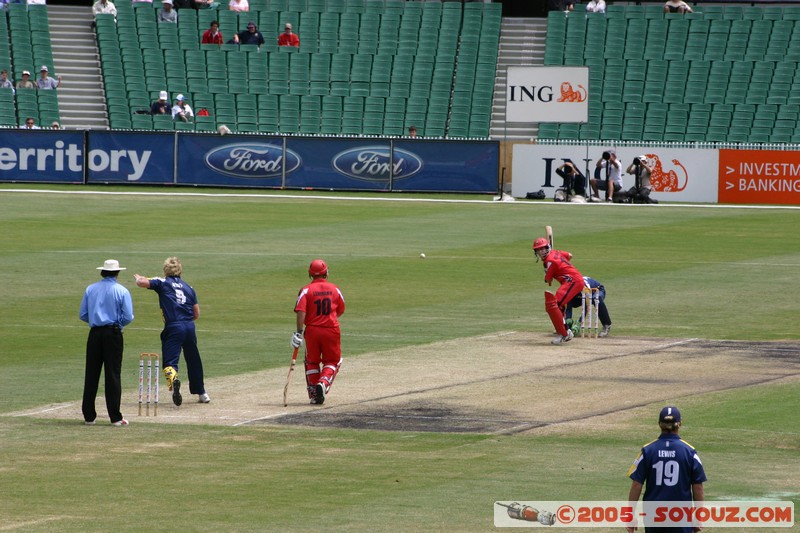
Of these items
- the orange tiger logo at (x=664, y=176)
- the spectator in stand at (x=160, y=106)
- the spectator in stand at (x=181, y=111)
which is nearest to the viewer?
the orange tiger logo at (x=664, y=176)

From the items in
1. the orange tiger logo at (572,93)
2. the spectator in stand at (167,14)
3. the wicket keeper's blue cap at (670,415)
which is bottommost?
the orange tiger logo at (572,93)

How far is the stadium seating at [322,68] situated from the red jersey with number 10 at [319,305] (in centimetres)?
3780

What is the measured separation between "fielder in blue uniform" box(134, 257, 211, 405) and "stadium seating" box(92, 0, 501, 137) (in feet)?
123

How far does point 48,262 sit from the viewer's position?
3100cm

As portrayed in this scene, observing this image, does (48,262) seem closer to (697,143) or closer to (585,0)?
(697,143)

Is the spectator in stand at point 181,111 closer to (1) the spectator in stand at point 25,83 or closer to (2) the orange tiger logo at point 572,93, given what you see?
(1) the spectator in stand at point 25,83

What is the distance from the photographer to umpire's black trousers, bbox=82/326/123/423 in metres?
15.9

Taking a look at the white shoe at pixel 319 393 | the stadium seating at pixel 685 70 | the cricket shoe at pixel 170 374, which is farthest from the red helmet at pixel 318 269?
the stadium seating at pixel 685 70

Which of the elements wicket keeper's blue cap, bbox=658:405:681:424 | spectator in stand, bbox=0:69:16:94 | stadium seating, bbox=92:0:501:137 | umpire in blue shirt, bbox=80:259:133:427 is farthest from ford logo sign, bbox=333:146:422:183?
wicket keeper's blue cap, bbox=658:405:681:424

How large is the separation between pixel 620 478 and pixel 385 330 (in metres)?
10.7

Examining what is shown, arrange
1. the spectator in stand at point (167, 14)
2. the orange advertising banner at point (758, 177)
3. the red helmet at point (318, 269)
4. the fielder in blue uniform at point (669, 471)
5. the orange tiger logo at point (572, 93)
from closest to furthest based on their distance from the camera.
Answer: the fielder in blue uniform at point (669, 471)
the red helmet at point (318, 269)
the orange advertising banner at point (758, 177)
the orange tiger logo at point (572, 93)
the spectator in stand at point (167, 14)

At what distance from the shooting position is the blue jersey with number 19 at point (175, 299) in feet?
56.4

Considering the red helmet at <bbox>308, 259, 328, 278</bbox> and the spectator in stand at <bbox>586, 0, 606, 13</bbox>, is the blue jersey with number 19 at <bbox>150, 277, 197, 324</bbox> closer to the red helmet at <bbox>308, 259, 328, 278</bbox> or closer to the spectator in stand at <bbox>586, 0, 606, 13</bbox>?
the red helmet at <bbox>308, 259, 328, 278</bbox>

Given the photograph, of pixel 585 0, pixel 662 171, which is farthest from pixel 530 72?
pixel 585 0
